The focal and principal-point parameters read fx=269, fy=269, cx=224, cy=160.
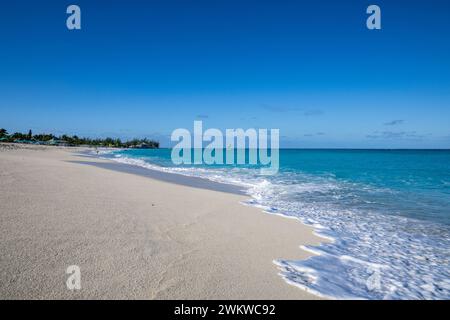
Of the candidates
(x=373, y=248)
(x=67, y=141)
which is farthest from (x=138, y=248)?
(x=67, y=141)

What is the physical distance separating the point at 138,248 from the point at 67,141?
132515 millimetres

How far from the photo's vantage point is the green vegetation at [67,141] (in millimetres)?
98125

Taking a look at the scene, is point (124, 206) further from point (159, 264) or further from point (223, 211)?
point (159, 264)

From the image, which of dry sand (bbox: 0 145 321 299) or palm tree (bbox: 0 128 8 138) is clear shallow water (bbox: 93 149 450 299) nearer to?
dry sand (bbox: 0 145 321 299)

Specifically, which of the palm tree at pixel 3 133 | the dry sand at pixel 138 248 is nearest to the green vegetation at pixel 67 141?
the palm tree at pixel 3 133

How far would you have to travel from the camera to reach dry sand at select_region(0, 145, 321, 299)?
3275 millimetres

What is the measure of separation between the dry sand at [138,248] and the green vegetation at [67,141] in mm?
104700

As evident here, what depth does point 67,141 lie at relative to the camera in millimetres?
117938

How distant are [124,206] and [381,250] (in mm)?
6110

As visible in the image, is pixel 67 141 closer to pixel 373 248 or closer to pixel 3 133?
pixel 3 133

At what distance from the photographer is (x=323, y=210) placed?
8.87m

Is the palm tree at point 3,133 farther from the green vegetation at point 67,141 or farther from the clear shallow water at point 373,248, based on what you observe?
the clear shallow water at point 373,248
